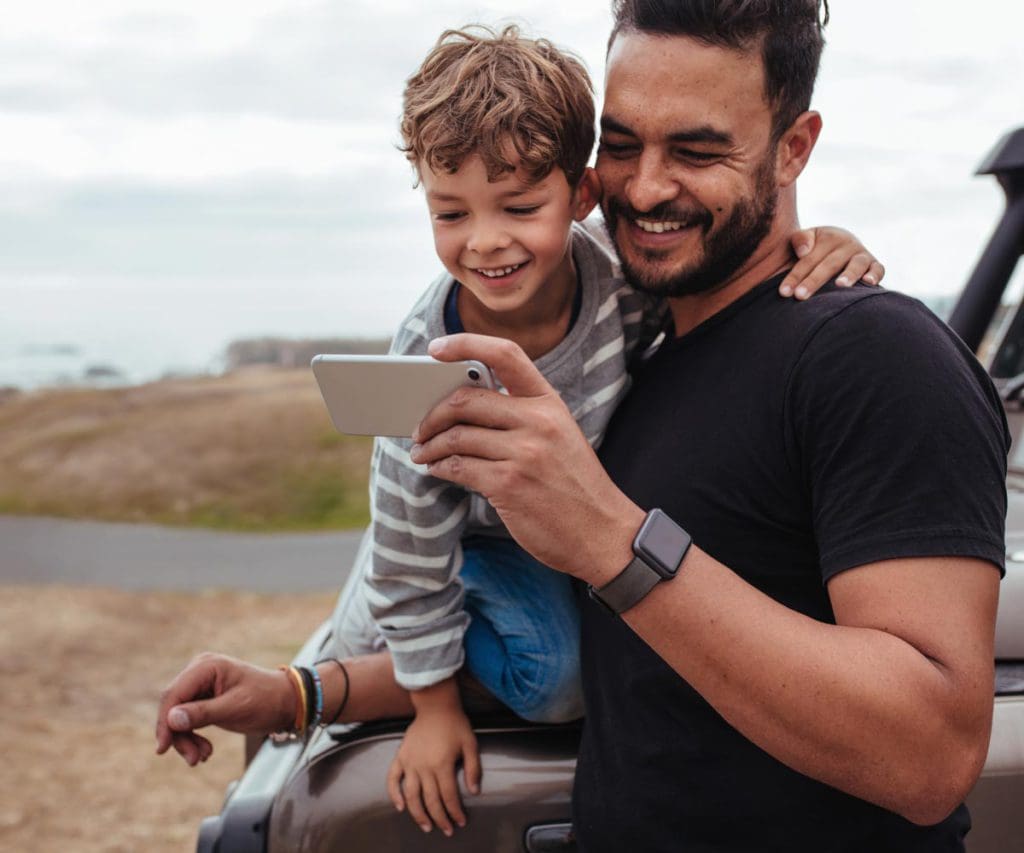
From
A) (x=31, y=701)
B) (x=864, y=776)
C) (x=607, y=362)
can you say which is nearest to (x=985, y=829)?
(x=864, y=776)

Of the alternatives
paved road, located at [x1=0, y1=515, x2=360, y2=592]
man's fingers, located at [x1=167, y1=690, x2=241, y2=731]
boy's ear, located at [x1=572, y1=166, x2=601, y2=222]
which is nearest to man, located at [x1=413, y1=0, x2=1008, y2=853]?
boy's ear, located at [x1=572, y1=166, x2=601, y2=222]

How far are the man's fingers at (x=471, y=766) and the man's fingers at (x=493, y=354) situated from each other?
32.3 inches

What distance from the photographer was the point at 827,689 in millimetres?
1407

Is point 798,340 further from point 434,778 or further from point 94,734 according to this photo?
point 94,734

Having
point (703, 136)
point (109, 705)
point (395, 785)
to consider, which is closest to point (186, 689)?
point (395, 785)

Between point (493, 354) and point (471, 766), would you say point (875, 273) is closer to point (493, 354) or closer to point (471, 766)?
point (493, 354)

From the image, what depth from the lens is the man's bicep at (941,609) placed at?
1408 mm

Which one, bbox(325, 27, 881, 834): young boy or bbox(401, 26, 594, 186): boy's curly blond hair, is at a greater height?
bbox(401, 26, 594, 186): boy's curly blond hair

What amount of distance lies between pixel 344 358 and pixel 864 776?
0.85 metres

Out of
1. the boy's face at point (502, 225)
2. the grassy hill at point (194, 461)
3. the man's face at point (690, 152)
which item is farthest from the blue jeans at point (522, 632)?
the grassy hill at point (194, 461)

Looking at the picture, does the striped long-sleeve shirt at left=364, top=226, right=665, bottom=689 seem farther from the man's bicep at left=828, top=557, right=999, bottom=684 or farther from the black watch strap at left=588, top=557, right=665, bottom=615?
the man's bicep at left=828, top=557, right=999, bottom=684

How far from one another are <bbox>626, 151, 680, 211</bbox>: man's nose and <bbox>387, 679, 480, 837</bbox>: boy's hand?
95cm

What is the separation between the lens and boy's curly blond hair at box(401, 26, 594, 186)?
6.35 ft

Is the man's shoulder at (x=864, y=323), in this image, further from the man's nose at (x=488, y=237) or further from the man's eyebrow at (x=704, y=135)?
the man's nose at (x=488, y=237)
